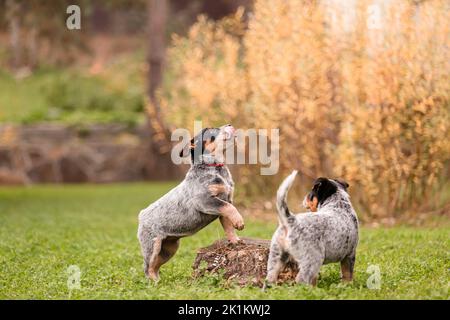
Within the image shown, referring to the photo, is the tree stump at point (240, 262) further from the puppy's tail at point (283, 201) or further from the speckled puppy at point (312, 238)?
the puppy's tail at point (283, 201)

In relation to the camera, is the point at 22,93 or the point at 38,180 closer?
the point at 38,180

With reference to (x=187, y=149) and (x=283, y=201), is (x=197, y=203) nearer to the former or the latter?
(x=187, y=149)

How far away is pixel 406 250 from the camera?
8531 mm

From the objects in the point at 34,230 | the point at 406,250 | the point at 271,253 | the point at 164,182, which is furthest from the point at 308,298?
the point at 164,182

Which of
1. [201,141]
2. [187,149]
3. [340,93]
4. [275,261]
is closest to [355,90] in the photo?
[340,93]

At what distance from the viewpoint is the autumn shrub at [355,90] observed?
10367mm

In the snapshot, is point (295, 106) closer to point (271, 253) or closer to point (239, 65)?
point (239, 65)

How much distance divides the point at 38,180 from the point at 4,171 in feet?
2.97

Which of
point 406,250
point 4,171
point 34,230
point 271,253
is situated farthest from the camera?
point 4,171

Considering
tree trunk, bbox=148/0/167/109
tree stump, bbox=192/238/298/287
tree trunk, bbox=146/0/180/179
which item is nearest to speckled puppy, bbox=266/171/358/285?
tree stump, bbox=192/238/298/287

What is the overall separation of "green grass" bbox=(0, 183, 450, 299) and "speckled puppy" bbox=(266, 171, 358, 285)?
189mm

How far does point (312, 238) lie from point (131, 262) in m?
3.19

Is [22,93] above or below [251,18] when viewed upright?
below

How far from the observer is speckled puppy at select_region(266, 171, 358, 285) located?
233 inches
